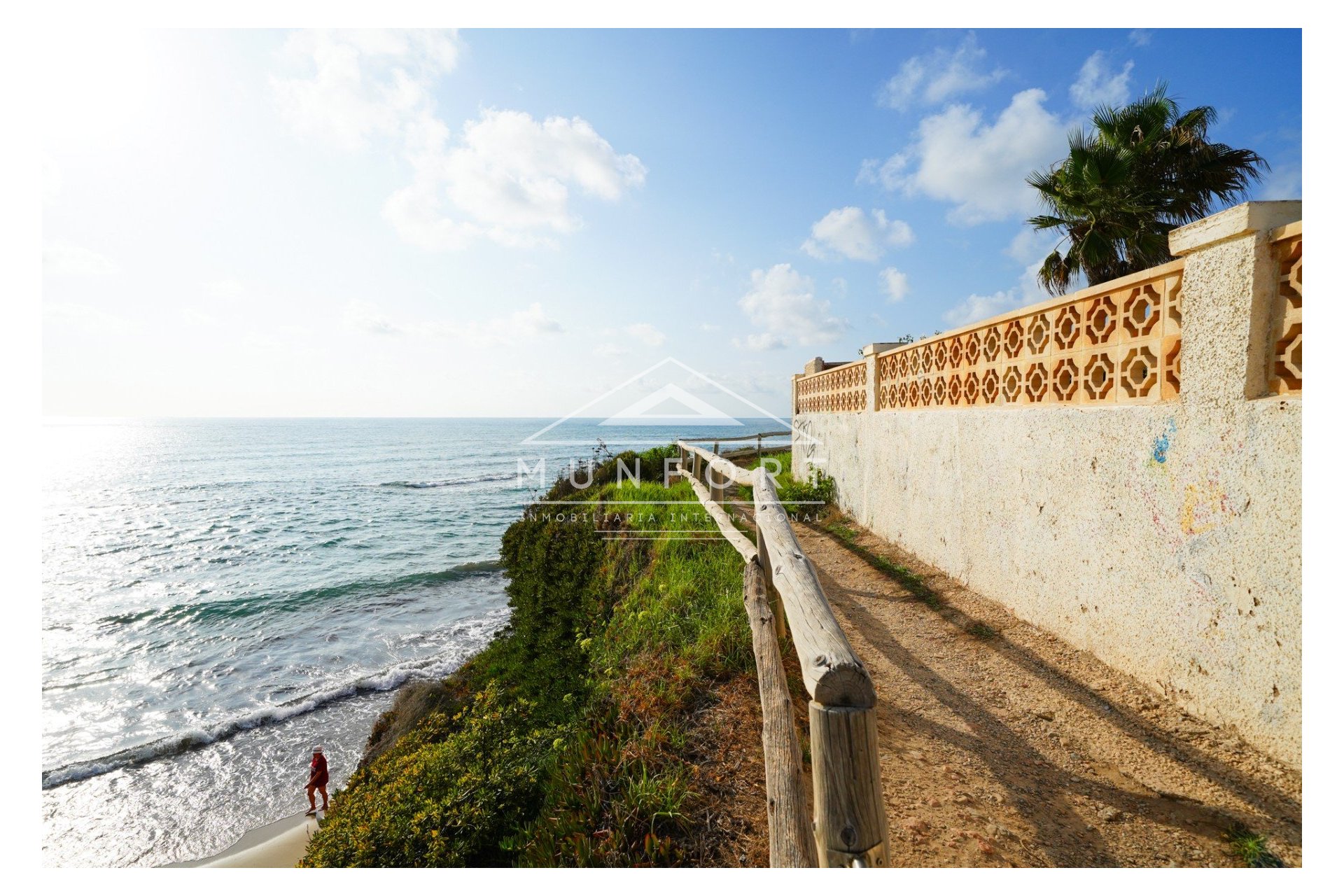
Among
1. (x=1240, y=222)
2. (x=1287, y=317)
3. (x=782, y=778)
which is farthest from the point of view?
(x=1240, y=222)

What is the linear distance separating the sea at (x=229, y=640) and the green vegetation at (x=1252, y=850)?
25.5 ft

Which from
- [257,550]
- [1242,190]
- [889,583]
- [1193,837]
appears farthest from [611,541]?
[257,550]

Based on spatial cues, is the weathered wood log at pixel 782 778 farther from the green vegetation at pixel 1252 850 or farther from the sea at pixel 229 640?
the sea at pixel 229 640

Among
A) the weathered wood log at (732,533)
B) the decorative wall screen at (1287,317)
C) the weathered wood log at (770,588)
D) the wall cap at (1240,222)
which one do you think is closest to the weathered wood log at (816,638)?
the weathered wood log at (770,588)

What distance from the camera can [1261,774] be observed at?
7.72 feet

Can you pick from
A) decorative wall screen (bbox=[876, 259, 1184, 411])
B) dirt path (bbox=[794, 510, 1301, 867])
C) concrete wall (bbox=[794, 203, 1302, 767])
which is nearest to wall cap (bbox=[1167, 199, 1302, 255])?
concrete wall (bbox=[794, 203, 1302, 767])

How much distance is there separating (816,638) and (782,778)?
1.96 ft

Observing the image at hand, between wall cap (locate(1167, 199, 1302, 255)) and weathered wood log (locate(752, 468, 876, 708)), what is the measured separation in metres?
2.45

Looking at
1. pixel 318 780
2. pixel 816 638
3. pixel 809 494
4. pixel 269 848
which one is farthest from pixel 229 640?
pixel 816 638

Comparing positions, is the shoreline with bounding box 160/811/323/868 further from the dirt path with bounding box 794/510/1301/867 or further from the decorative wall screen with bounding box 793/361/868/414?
the decorative wall screen with bounding box 793/361/868/414

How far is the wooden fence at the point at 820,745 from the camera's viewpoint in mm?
1344

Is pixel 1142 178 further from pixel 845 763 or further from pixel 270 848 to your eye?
pixel 270 848

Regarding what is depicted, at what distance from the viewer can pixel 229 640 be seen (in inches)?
430
